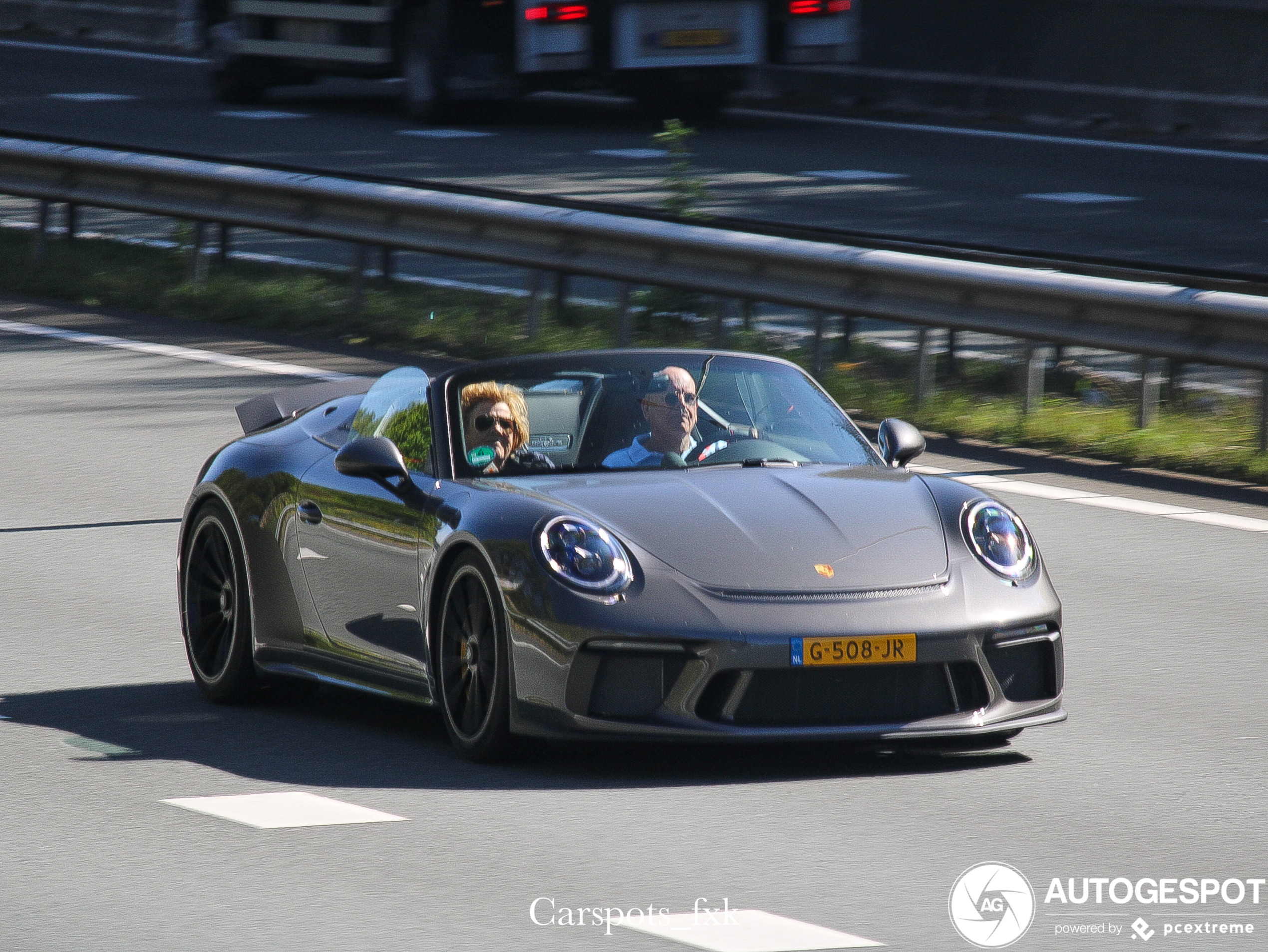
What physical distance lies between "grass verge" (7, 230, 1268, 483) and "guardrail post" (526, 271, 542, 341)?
0.26 ft

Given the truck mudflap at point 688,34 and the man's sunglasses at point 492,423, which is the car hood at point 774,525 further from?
the truck mudflap at point 688,34

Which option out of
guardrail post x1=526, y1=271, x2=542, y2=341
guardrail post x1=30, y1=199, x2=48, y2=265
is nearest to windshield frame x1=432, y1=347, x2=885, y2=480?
guardrail post x1=526, y1=271, x2=542, y2=341

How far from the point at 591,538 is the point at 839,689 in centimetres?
75

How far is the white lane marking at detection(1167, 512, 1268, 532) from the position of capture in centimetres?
1048

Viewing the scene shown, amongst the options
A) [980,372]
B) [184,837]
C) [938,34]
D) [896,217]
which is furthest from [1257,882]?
[938,34]

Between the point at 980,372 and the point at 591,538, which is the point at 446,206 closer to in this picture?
the point at 980,372

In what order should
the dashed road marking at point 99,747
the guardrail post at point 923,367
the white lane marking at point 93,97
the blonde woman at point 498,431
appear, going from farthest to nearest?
the white lane marking at point 93,97 → the guardrail post at point 923,367 → the blonde woman at point 498,431 → the dashed road marking at point 99,747

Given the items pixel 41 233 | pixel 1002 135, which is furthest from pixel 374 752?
pixel 1002 135

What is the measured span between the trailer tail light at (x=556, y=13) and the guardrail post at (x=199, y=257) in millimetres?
8106

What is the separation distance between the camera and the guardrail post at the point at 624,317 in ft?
47.7

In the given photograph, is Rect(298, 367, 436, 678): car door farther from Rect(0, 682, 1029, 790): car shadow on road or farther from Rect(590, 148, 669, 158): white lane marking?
Rect(590, 148, 669, 158): white lane marking

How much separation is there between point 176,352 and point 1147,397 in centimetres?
605

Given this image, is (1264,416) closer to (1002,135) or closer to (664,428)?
(664,428)

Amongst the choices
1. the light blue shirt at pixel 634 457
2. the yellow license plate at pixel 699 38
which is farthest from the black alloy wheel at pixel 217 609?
the yellow license plate at pixel 699 38
